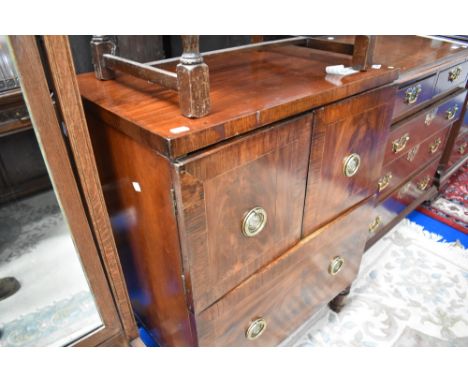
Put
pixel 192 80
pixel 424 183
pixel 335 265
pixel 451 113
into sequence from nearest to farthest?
pixel 192 80 → pixel 335 265 → pixel 451 113 → pixel 424 183

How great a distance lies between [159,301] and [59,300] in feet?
0.62

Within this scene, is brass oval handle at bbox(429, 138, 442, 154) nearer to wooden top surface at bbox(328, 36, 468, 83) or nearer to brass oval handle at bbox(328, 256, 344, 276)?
wooden top surface at bbox(328, 36, 468, 83)

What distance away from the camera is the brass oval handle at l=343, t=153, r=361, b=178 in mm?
716

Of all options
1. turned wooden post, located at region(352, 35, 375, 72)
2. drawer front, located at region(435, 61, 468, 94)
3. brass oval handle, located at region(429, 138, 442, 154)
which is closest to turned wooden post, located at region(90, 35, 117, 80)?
turned wooden post, located at region(352, 35, 375, 72)

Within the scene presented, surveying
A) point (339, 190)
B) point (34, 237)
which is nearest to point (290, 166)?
point (339, 190)

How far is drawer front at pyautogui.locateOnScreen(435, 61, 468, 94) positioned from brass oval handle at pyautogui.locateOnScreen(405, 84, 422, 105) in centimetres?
13

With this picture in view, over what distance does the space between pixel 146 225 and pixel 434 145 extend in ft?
3.80

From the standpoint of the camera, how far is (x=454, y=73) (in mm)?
1115

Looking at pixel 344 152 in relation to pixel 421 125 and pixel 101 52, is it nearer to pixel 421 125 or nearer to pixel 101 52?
pixel 101 52

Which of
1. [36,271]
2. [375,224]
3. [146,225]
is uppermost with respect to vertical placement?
[146,225]

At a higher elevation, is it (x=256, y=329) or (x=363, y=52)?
(x=363, y=52)

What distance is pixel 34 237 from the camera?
645mm

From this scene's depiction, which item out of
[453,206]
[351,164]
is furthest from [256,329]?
[453,206]

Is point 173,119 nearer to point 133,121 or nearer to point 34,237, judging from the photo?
point 133,121
